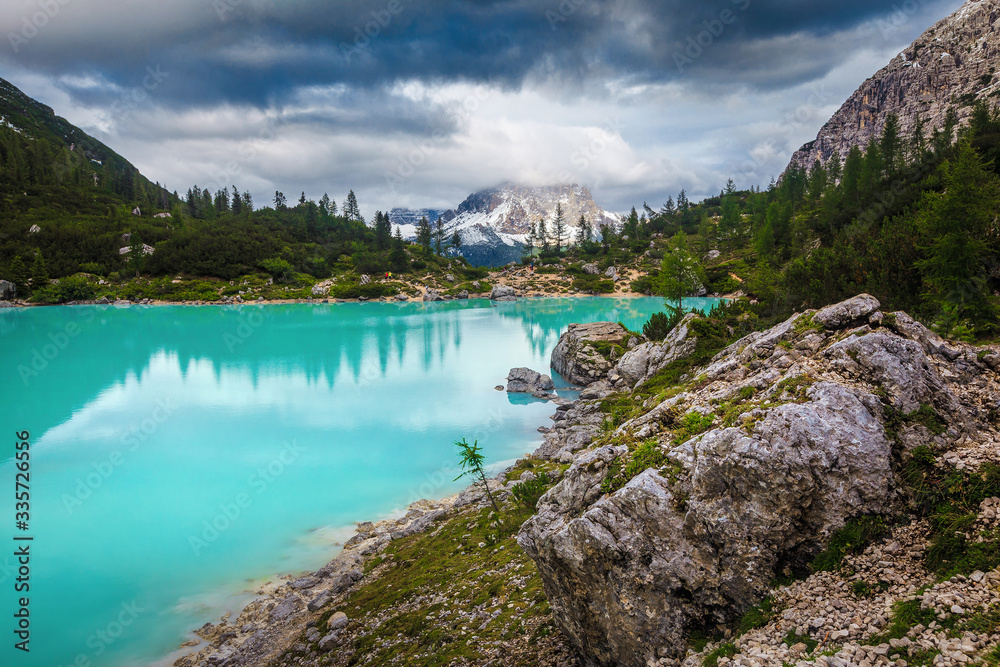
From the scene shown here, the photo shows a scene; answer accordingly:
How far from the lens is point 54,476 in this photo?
21.8 meters

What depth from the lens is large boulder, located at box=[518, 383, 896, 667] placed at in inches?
229

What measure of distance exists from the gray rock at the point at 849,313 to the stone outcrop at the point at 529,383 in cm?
2576

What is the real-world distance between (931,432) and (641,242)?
5852 inches

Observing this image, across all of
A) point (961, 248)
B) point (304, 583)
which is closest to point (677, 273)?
point (961, 248)

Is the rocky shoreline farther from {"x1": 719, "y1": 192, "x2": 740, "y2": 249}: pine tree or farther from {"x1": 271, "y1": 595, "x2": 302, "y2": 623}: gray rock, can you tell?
{"x1": 719, "y1": 192, "x2": 740, "y2": 249}: pine tree

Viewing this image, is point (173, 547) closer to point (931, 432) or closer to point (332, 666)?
point (332, 666)

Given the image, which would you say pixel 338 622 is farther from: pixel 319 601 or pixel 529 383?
pixel 529 383

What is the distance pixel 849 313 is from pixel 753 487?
3.83m

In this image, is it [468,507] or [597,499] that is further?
[468,507]

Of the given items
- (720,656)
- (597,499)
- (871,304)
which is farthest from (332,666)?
(871,304)

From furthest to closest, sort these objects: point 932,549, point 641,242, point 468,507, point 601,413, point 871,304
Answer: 1. point 641,242
2. point 601,413
3. point 468,507
4. point 871,304
5. point 932,549

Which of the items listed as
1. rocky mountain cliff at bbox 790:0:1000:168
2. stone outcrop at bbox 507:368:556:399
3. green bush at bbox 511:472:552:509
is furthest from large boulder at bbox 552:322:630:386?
rocky mountain cliff at bbox 790:0:1000:168

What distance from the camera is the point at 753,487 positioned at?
6.00m

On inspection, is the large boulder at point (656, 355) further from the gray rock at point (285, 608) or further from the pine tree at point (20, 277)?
the pine tree at point (20, 277)
